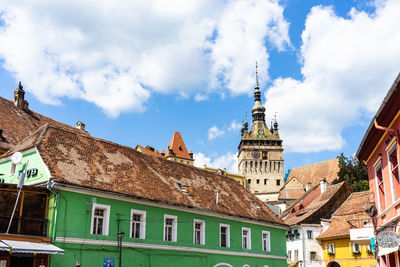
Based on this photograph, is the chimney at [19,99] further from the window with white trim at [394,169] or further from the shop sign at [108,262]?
the window with white trim at [394,169]

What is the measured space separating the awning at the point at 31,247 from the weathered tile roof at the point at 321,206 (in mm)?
34364

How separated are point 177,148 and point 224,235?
224 ft

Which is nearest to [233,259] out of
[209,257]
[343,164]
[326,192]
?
[209,257]

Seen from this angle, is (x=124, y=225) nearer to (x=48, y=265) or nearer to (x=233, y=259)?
(x=48, y=265)

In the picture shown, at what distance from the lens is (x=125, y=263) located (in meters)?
21.3

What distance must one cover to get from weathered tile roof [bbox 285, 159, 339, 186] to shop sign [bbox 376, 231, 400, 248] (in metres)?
94.4

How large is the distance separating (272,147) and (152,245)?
9484 cm

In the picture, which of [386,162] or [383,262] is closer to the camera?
[386,162]

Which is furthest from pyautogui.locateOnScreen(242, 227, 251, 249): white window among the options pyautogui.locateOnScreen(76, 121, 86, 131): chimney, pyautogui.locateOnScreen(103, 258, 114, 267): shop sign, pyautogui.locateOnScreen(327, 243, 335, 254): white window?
pyautogui.locateOnScreen(76, 121, 86, 131): chimney

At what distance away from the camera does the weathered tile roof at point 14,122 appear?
30.5m

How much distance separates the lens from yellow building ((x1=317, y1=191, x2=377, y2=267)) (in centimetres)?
4044

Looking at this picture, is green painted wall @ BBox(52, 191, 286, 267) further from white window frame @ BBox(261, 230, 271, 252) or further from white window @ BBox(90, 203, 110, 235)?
white window frame @ BBox(261, 230, 271, 252)

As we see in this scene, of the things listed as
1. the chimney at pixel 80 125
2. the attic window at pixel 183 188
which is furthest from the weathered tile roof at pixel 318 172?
the attic window at pixel 183 188

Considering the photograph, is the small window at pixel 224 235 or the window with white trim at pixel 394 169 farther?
the small window at pixel 224 235
